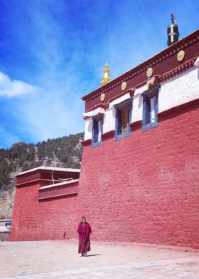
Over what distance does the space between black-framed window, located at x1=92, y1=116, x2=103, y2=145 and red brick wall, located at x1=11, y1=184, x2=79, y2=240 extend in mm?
3104

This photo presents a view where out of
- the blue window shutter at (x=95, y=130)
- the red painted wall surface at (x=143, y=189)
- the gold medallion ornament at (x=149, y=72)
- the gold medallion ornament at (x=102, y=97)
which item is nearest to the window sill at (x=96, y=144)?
the blue window shutter at (x=95, y=130)

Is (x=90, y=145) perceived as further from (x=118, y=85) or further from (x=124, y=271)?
(x=124, y=271)

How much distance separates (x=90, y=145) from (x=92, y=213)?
3.31 meters

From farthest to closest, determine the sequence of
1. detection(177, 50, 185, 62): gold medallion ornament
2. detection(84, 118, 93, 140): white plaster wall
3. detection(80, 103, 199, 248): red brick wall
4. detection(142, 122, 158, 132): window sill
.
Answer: detection(84, 118, 93, 140): white plaster wall → detection(142, 122, 158, 132): window sill → detection(177, 50, 185, 62): gold medallion ornament → detection(80, 103, 199, 248): red brick wall

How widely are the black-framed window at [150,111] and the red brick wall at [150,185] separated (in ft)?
1.14

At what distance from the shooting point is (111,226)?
57.3ft

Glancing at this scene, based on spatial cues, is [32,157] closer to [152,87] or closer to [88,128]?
[88,128]

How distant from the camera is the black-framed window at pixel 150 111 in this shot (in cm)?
1606

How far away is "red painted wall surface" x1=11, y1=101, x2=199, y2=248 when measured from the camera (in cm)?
1369

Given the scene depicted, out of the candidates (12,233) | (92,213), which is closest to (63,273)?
(92,213)

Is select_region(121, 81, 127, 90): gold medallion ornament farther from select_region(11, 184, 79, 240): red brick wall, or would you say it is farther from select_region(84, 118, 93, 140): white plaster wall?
select_region(11, 184, 79, 240): red brick wall

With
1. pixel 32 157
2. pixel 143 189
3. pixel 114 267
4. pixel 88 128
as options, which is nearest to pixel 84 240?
pixel 143 189

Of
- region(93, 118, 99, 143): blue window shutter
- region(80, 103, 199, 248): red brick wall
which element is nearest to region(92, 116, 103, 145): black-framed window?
region(93, 118, 99, 143): blue window shutter

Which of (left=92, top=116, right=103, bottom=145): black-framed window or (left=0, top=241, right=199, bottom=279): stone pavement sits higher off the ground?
(left=92, top=116, right=103, bottom=145): black-framed window
